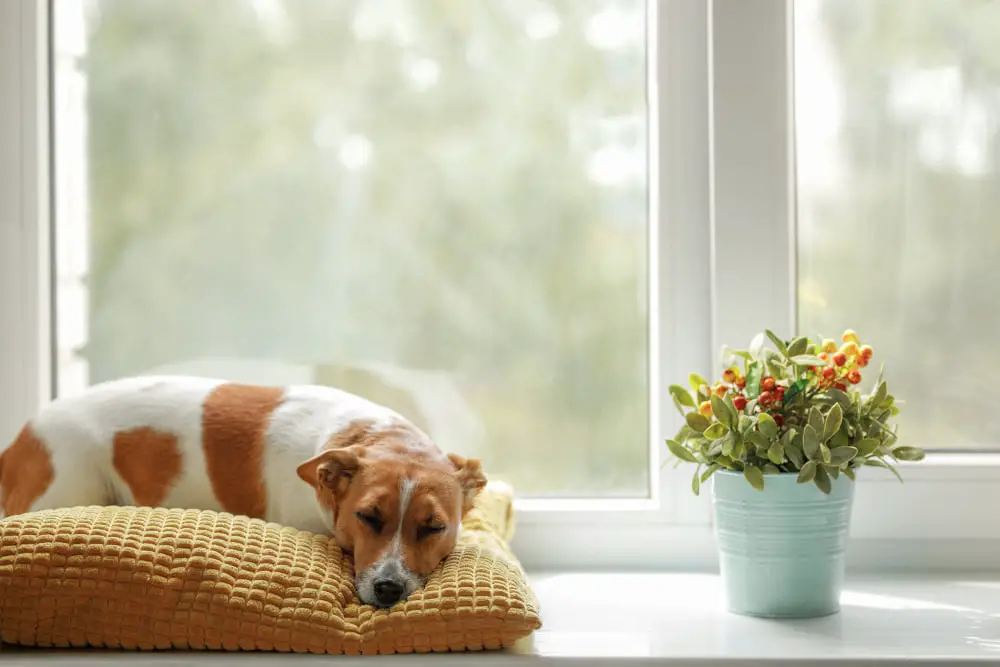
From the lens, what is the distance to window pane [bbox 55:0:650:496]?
1.58 m

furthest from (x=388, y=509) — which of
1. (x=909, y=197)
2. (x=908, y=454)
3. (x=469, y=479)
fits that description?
(x=909, y=197)

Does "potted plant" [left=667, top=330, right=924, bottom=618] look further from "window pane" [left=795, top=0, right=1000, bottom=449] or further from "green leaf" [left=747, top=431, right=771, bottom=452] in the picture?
"window pane" [left=795, top=0, right=1000, bottom=449]

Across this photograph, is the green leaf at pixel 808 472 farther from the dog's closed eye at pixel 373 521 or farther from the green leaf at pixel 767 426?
the dog's closed eye at pixel 373 521

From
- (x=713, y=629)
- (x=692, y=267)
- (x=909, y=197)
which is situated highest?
(x=909, y=197)

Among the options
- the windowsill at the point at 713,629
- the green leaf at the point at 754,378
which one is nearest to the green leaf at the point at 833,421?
the green leaf at the point at 754,378

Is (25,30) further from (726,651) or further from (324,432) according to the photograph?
(726,651)

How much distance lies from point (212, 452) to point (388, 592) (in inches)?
13.9

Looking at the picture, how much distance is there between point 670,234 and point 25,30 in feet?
3.53

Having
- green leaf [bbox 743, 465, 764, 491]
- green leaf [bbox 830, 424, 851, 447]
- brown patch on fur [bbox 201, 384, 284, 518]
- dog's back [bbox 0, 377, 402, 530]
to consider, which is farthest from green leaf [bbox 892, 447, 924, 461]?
brown patch on fur [bbox 201, 384, 284, 518]

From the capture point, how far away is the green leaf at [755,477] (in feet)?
3.91

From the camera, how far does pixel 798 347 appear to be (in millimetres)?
1254

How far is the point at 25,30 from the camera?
1558 millimetres

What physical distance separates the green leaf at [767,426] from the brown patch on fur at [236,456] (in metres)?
0.64

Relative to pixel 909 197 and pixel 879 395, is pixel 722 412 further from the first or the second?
pixel 909 197
